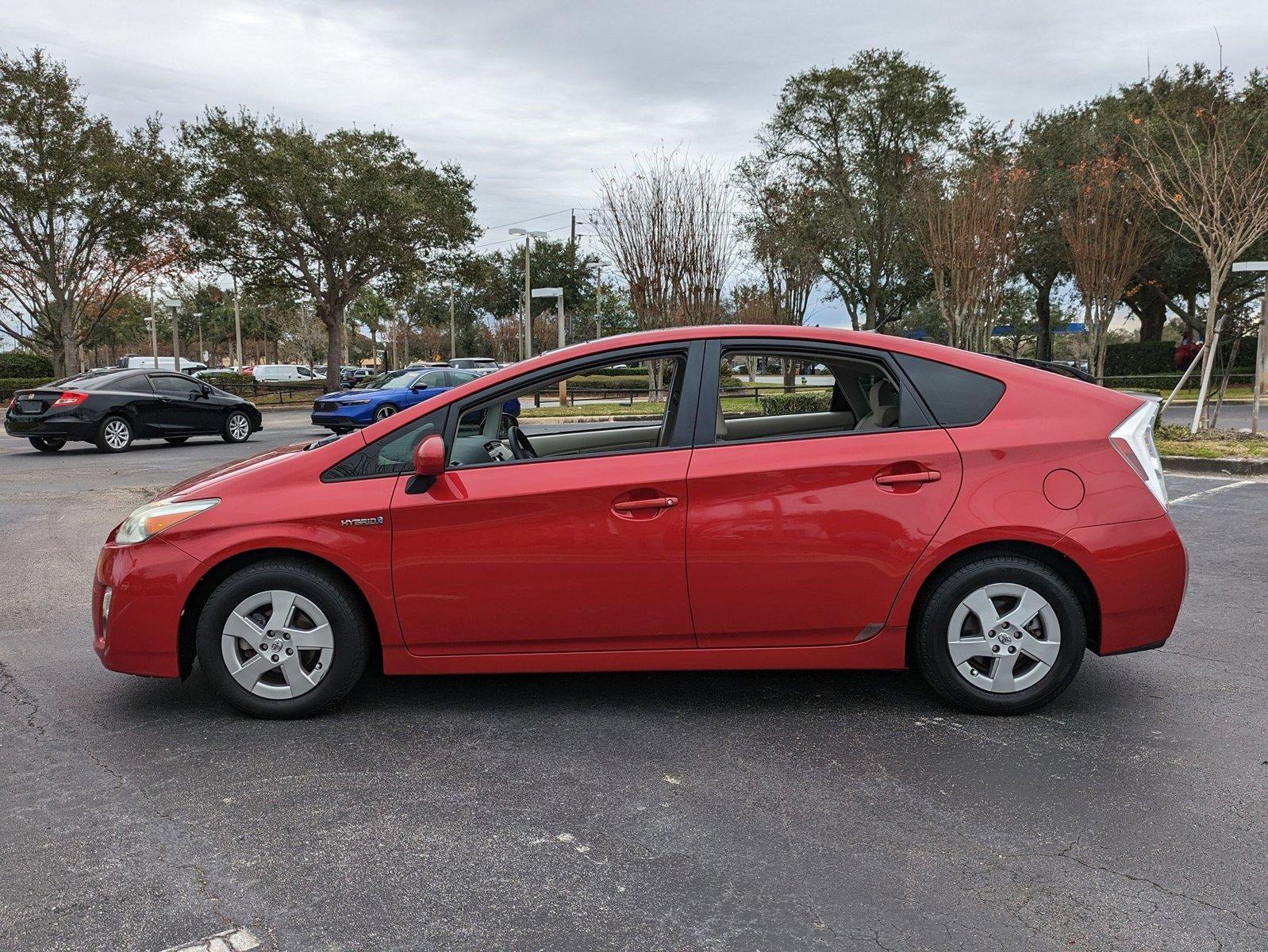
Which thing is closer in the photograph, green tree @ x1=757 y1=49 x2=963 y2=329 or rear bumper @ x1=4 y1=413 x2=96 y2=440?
rear bumper @ x1=4 y1=413 x2=96 y2=440

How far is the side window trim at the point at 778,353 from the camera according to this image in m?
3.94

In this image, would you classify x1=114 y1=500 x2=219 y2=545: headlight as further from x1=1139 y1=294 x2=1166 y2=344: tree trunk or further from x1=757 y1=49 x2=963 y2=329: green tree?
x1=1139 y1=294 x2=1166 y2=344: tree trunk

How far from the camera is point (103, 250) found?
30984mm

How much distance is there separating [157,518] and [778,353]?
104 inches

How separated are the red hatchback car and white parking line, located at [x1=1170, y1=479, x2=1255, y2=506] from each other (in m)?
6.35

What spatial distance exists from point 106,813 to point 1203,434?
15.2m

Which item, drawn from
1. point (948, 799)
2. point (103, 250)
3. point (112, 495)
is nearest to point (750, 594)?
point (948, 799)

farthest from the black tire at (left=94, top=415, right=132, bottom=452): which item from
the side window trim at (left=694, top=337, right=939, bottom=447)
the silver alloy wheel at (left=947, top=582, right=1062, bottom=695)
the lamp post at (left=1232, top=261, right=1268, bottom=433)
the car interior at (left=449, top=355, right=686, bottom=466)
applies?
the lamp post at (left=1232, top=261, right=1268, bottom=433)

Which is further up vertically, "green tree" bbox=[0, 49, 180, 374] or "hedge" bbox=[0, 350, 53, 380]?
"green tree" bbox=[0, 49, 180, 374]

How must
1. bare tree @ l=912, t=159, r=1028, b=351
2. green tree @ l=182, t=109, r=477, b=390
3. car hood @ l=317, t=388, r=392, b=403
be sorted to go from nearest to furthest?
bare tree @ l=912, t=159, r=1028, b=351
car hood @ l=317, t=388, r=392, b=403
green tree @ l=182, t=109, r=477, b=390

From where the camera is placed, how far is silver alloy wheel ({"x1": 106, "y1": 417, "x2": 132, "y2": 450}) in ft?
54.2

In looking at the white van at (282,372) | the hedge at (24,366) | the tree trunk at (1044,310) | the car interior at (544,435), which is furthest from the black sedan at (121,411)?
the white van at (282,372)

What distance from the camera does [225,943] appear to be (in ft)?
8.06

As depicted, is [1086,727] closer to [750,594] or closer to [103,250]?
[750,594]
